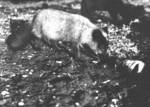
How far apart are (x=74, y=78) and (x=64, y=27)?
1237mm

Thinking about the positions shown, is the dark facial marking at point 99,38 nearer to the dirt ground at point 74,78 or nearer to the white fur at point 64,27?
the white fur at point 64,27

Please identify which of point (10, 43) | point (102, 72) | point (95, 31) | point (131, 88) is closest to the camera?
point (131, 88)

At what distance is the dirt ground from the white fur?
27 cm

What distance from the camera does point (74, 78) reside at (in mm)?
4992

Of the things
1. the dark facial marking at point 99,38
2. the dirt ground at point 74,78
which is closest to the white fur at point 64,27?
the dark facial marking at point 99,38

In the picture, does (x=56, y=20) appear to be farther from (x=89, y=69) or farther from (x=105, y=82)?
(x=105, y=82)

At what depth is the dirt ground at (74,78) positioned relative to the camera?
4.46 meters

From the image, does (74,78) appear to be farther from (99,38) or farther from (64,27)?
(64,27)

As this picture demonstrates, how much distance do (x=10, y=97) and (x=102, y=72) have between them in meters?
1.63

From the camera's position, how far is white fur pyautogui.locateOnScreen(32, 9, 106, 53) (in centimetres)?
557

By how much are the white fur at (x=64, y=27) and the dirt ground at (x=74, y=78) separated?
0.90 feet

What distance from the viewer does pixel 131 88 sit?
4.74m

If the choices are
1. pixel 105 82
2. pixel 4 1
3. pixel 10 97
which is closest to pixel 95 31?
pixel 105 82

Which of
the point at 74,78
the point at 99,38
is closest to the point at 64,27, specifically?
the point at 99,38
